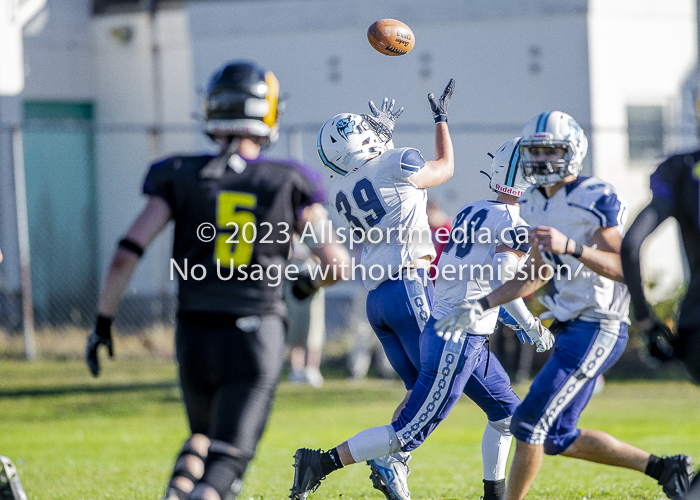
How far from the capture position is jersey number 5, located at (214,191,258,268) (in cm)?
409

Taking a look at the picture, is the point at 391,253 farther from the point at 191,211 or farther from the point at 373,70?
the point at 373,70

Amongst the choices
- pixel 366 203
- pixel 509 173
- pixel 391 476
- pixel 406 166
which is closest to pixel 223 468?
pixel 391 476

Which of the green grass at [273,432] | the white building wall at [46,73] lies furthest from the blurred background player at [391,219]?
the white building wall at [46,73]

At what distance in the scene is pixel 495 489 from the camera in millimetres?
5352

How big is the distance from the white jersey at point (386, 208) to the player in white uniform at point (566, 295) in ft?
2.39

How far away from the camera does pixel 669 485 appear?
4.93m

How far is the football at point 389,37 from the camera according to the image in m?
5.90

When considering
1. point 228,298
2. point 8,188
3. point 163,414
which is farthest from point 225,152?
point 8,188

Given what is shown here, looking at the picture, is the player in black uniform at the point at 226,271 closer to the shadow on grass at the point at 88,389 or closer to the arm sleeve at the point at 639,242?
the arm sleeve at the point at 639,242

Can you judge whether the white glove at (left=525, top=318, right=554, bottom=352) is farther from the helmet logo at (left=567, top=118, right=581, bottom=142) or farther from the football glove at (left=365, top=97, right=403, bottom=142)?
the football glove at (left=365, top=97, right=403, bottom=142)

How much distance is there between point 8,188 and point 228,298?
478 inches

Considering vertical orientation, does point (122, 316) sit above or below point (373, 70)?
below

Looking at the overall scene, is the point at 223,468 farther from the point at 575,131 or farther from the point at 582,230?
the point at 575,131

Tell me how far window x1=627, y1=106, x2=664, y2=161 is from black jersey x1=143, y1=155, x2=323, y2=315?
35.9 ft
